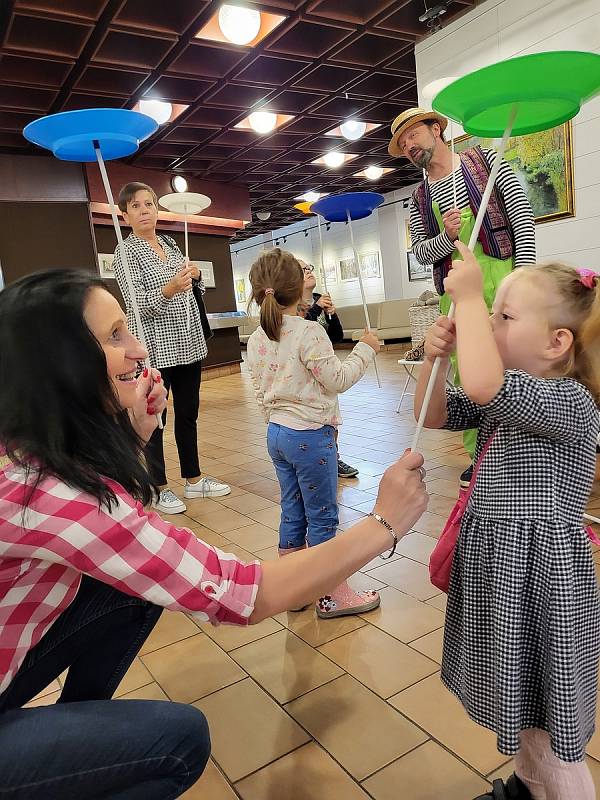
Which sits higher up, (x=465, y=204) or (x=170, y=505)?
(x=465, y=204)

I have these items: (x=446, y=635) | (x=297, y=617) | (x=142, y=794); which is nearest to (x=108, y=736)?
(x=142, y=794)

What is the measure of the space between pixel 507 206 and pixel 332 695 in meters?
1.72

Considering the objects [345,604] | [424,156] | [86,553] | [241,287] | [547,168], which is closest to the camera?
[86,553]

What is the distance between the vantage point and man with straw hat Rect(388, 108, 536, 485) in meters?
2.13

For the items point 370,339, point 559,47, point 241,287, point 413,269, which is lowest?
point 370,339

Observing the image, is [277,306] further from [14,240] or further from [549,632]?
[14,240]

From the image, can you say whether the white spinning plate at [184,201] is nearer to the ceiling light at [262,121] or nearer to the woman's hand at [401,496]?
the woman's hand at [401,496]

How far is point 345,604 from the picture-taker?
1836mm

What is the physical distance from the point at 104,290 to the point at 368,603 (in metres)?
1.31

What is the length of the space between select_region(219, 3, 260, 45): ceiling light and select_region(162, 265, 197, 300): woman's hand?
8.37 feet

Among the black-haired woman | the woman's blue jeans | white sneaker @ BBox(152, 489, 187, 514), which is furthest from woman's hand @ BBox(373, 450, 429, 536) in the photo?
white sneaker @ BBox(152, 489, 187, 514)

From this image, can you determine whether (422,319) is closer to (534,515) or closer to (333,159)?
(333,159)

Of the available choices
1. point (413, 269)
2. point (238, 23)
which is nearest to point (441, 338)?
point (238, 23)

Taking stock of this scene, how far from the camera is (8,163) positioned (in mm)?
6777
